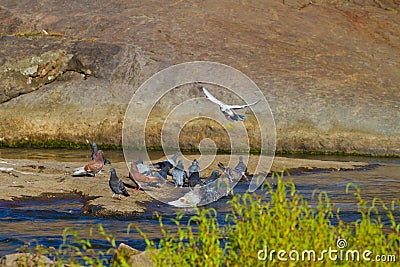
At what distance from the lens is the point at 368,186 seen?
1953 cm

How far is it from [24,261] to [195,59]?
2053cm

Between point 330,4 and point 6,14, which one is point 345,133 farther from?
point 6,14

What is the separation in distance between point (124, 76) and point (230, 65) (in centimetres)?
366

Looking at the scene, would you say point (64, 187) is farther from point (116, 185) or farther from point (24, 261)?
point (24, 261)

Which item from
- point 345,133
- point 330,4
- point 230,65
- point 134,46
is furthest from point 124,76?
point 330,4

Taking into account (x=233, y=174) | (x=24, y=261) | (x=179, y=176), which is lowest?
(x=233, y=174)

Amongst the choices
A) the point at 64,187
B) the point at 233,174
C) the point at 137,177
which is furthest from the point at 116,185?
the point at 233,174

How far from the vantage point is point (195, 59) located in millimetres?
28594

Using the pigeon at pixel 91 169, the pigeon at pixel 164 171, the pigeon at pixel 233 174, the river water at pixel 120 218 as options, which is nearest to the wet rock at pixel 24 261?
the river water at pixel 120 218

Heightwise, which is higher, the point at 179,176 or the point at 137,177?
the point at 137,177

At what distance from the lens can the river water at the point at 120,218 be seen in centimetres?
1277

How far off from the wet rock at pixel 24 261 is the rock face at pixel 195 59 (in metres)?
17.2

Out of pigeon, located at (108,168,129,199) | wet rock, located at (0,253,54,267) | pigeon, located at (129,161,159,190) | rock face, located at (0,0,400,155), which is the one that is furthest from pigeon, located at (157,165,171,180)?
wet rock, located at (0,253,54,267)

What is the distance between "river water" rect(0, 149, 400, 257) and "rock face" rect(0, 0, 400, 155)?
193 inches
